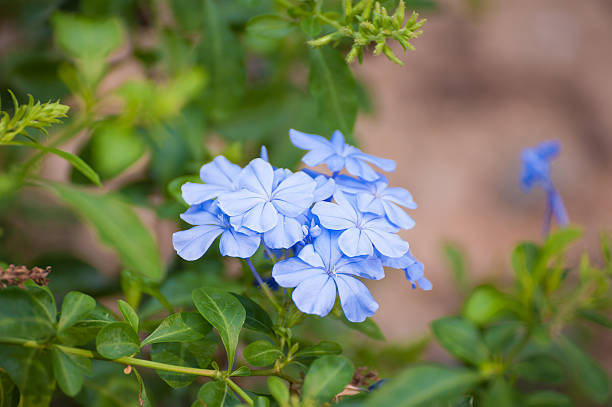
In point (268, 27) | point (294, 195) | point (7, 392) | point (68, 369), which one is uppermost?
point (268, 27)

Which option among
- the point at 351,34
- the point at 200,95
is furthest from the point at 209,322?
the point at 200,95

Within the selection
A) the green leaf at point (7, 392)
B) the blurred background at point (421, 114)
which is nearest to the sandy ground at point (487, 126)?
the blurred background at point (421, 114)

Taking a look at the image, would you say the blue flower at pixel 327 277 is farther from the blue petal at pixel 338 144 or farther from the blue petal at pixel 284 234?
the blue petal at pixel 338 144

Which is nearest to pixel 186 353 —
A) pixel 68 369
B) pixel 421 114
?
pixel 68 369

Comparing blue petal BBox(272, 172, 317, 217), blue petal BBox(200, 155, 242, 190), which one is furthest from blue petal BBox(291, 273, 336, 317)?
blue petal BBox(200, 155, 242, 190)

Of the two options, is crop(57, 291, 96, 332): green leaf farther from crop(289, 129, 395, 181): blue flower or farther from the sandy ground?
the sandy ground

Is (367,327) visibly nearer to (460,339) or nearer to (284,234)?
(460,339)
